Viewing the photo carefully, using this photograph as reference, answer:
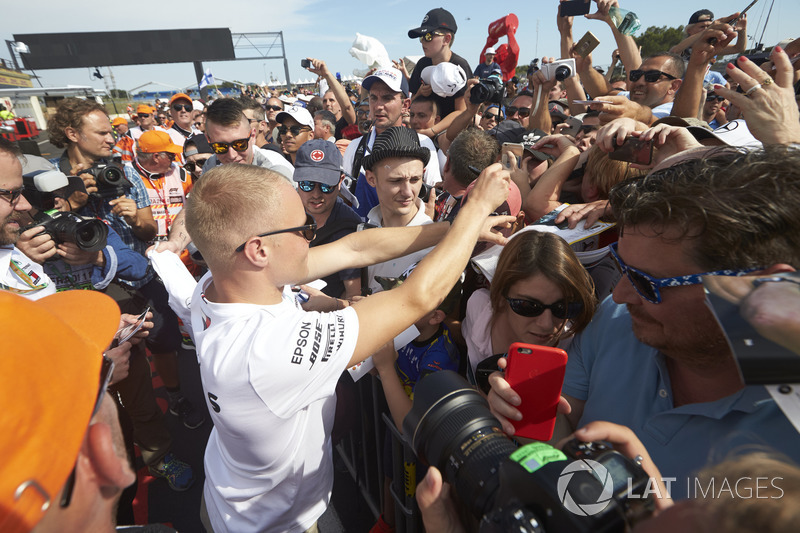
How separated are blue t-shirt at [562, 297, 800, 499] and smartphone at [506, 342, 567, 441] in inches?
13.0

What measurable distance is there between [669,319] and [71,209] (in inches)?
157

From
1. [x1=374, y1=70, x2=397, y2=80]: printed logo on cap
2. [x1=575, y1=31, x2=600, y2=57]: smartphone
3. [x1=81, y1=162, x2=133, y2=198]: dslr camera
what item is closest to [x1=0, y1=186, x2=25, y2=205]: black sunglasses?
[x1=81, y1=162, x2=133, y2=198]: dslr camera

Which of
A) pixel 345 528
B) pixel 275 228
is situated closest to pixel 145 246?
pixel 275 228

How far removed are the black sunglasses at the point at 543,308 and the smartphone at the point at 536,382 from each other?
0.58 m

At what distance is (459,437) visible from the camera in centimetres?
101

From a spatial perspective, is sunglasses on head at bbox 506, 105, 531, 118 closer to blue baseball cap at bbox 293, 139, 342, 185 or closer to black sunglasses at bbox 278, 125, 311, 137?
black sunglasses at bbox 278, 125, 311, 137

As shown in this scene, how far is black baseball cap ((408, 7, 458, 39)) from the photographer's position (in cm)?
547

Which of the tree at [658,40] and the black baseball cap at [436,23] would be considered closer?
the black baseball cap at [436,23]

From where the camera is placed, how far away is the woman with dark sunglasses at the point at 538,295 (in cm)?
173

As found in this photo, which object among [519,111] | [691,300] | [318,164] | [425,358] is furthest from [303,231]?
[519,111]

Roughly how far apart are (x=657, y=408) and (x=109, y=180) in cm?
394

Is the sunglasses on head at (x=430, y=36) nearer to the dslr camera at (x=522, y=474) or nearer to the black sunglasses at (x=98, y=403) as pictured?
the dslr camera at (x=522, y=474)

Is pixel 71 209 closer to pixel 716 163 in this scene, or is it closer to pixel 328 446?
pixel 328 446

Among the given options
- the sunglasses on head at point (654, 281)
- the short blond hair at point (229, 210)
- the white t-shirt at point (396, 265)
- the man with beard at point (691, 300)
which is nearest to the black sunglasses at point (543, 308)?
the man with beard at point (691, 300)
